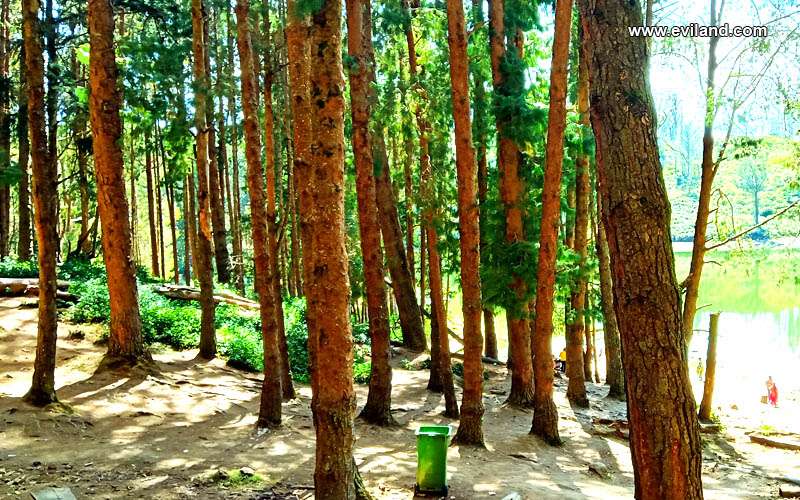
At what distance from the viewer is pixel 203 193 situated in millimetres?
11562

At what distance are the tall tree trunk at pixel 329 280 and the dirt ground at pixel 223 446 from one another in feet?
4.74

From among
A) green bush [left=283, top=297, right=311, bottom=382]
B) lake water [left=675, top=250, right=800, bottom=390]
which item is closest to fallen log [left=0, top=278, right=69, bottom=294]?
green bush [left=283, top=297, right=311, bottom=382]

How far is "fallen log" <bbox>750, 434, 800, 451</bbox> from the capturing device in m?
11.6

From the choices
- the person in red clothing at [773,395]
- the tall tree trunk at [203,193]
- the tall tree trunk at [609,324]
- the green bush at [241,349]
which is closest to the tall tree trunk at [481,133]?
Result: the tall tree trunk at [609,324]

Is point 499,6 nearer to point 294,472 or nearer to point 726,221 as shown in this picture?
point 726,221

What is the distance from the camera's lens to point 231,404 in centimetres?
→ 991

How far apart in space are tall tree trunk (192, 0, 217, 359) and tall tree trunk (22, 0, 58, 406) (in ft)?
9.67

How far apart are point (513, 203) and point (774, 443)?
22.7 ft

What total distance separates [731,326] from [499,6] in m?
35.1

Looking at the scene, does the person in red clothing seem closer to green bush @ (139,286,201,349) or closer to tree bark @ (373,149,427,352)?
tree bark @ (373,149,427,352)

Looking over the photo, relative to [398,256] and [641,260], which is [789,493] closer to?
[641,260]

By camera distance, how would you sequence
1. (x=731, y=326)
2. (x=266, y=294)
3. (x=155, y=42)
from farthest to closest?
(x=731, y=326)
(x=155, y=42)
(x=266, y=294)

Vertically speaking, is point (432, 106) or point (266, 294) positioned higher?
point (432, 106)

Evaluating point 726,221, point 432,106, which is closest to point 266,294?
point 432,106
